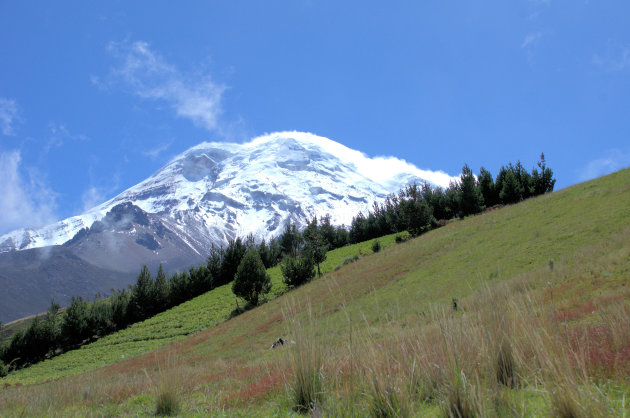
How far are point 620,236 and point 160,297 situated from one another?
68.4 meters

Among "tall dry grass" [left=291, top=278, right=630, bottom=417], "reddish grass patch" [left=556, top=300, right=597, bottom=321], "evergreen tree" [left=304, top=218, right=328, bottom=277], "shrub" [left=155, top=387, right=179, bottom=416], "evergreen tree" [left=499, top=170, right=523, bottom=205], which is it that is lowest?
"reddish grass patch" [left=556, top=300, right=597, bottom=321]

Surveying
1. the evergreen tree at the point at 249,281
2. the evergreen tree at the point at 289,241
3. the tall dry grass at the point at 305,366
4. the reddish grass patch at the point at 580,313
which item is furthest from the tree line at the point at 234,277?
the tall dry grass at the point at 305,366

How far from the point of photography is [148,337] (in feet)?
142

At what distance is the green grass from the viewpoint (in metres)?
34.8

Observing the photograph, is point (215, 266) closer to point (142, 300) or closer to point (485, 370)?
point (142, 300)

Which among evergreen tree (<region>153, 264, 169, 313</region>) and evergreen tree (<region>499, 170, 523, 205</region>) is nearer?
evergreen tree (<region>499, 170, 523, 205</region>)

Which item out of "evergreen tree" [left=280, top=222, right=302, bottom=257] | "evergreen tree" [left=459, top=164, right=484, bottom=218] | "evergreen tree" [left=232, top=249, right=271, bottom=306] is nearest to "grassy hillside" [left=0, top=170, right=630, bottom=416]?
"evergreen tree" [left=232, top=249, right=271, bottom=306]

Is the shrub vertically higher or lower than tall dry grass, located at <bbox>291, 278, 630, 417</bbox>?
lower

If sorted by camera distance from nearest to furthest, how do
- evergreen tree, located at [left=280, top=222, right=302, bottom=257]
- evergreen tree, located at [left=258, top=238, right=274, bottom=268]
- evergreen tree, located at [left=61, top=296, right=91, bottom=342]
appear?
evergreen tree, located at [left=61, top=296, right=91, bottom=342] < evergreen tree, located at [left=258, top=238, right=274, bottom=268] < evergreen tree, located at [left=280, top=222, right=302, bottom=257]

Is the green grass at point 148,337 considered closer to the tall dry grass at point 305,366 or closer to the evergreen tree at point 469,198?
the evergreen tree at point 469,198

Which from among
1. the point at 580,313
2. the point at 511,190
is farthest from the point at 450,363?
the point at 511,190

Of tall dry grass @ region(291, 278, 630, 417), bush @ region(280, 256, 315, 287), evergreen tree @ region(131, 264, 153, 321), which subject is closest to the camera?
tall dry grass @ region(291, 278, 630, 417)

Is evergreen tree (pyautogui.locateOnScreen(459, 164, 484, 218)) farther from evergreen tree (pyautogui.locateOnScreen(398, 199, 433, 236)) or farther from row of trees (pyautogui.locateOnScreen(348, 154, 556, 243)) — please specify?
evergreen tree (pyautogui.locateOnScreen(398, 199, 433, 236))

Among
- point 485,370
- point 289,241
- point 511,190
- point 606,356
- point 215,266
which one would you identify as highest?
point 289,241
